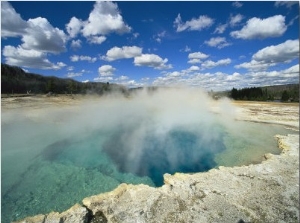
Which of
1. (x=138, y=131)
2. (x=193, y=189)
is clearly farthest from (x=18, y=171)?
(x=138, y=131)

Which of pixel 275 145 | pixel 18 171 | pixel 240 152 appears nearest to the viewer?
pixel 18 171

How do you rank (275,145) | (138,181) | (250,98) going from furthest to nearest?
1. (250,98)
2. (275,145)
3. (138,181)

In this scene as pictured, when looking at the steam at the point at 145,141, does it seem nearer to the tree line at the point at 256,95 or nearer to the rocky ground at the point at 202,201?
the rocky ground at the point at 202,201

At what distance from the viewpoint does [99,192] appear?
6527 millimetres

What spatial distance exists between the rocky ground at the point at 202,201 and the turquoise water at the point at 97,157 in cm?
90

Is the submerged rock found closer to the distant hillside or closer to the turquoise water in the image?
the turquoise water

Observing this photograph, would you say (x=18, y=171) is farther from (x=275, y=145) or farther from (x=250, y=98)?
(x=250, y=98)

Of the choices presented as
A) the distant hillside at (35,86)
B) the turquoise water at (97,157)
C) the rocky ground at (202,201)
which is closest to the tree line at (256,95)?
the distant hillside at (35,86)

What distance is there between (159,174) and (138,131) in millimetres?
6163

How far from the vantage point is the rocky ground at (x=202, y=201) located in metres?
5.05

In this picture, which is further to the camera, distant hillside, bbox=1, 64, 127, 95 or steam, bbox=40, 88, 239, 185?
distant hillside, bbox=1, 64, 127, 95

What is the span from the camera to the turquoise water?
21.6 ft

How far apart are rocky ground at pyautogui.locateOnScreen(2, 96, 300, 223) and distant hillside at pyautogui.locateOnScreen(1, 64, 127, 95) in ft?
132

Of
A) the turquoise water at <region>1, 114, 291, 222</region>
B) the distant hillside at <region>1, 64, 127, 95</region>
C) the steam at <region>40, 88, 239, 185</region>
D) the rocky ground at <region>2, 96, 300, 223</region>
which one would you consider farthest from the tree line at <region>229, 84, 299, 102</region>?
the rocky ground at <region>2, 96, 300, 223</region>
